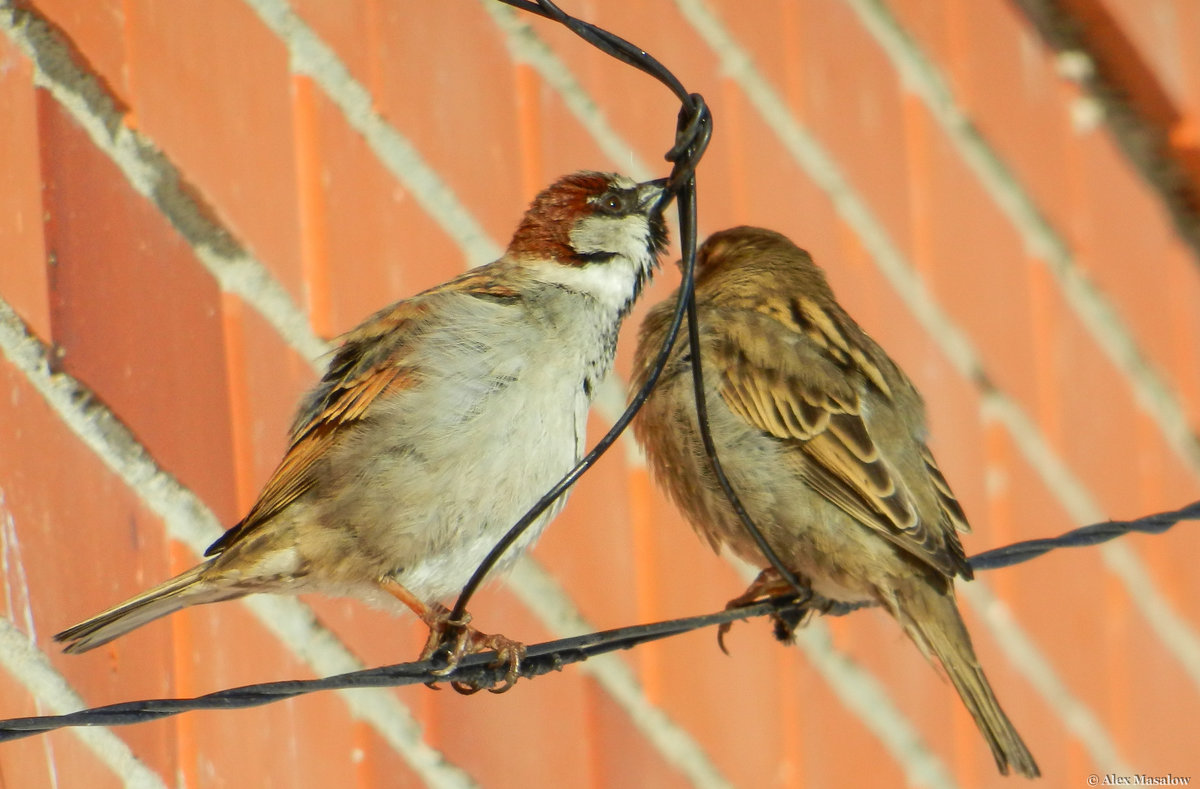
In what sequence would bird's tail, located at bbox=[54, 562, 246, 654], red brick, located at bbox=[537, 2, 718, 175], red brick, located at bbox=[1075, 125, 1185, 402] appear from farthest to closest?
1. red brick, located at bbox=[1075, 125, 1185, 402]
2. red brick, located at bbox=[537, 2, 718, 175]
3. bird's tail, located at bbox=[54, 562, 246, 654]

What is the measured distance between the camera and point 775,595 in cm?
286

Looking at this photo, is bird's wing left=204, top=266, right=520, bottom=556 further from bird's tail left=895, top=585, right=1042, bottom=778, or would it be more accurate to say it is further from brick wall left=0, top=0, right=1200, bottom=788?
bird's tail left=895, top=585, right=1042, bottom=778

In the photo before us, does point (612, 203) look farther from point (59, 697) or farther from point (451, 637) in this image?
point (59, 697)

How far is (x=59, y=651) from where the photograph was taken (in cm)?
205

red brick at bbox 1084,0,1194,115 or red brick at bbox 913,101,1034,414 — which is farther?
red brick at bbox 1084,0,1194,115

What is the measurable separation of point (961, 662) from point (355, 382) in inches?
44.5

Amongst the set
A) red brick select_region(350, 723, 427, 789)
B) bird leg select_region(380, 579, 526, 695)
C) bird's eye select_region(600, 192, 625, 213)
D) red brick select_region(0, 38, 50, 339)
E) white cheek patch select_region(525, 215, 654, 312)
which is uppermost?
red brick select_region(0, 38, 50, 339)

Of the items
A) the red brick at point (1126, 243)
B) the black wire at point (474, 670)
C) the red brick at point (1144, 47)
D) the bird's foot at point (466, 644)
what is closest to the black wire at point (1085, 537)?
the black wire at point (474, 670)

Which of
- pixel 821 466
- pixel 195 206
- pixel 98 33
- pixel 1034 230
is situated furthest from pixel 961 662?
pixel 98 33

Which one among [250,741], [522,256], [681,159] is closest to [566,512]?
[522,256]

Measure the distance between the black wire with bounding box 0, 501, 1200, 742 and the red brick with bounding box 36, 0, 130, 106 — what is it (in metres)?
0.90

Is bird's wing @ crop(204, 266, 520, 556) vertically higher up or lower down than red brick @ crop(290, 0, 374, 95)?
lower down

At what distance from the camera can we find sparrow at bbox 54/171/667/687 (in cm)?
216

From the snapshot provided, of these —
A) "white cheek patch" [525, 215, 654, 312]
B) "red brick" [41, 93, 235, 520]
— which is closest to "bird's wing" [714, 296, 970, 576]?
"white cheek patch" [525, 215, 654, 312]
